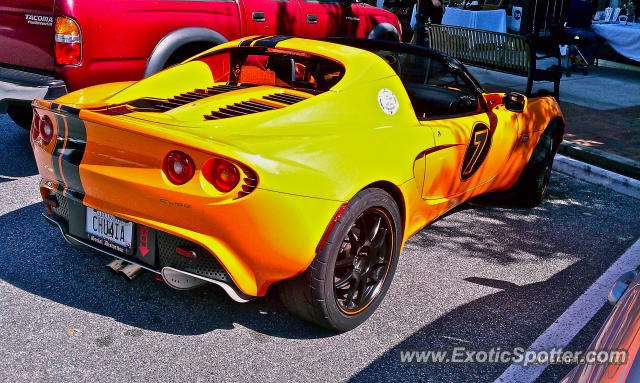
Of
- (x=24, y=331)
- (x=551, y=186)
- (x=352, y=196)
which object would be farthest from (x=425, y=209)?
(x=551, y=186)

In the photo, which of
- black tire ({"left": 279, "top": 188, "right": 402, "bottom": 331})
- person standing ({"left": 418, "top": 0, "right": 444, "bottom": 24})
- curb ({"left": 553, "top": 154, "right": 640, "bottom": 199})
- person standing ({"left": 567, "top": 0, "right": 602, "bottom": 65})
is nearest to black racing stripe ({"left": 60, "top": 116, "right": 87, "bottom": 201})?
black tire ({"left": 279, "top": 188, "right": 402, "bottom": 331})

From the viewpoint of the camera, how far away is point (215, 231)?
2.91 metres

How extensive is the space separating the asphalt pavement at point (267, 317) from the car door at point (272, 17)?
274cm

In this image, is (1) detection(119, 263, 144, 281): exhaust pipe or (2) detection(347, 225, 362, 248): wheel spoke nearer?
(2) detection(347, 225, 362, 248): wheel spoke

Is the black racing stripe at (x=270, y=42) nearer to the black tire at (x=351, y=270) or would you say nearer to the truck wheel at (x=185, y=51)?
the black tire at (x=351, y=270)

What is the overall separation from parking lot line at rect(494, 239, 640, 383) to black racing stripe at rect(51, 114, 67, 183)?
2.40 m

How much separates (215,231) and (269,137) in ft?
1.66

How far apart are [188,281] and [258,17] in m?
4.05

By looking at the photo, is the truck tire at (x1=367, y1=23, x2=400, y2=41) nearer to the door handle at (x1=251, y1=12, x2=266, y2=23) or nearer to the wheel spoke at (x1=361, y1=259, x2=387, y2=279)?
the door handle at (x1=251, y1=12, x2=266, y2=23)

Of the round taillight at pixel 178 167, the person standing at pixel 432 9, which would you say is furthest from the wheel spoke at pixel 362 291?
the person standing at pixel 432 9

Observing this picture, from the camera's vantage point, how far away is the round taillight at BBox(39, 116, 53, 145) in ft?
11.2

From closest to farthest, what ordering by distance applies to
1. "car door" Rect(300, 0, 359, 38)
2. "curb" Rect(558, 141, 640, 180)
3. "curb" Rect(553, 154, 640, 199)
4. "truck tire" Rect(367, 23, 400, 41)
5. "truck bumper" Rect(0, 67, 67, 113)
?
"truck bumper" Rect(0, 67, 67, 113), "curb" Rect(553, 154, 640, 199), "curb" Rect(558, 141, 640, 180), "car door" Rect(300, 0, 359, 38), "truck tire" Rect(367, 23, 400, 41)

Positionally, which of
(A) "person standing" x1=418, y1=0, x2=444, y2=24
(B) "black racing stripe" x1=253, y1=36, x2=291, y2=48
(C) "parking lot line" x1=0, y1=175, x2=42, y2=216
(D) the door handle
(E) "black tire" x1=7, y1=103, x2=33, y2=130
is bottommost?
(C) "parking lot line" x1=0, y1=175, x2=42, y2=216

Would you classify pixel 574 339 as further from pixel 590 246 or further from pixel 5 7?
pixel 5 7
